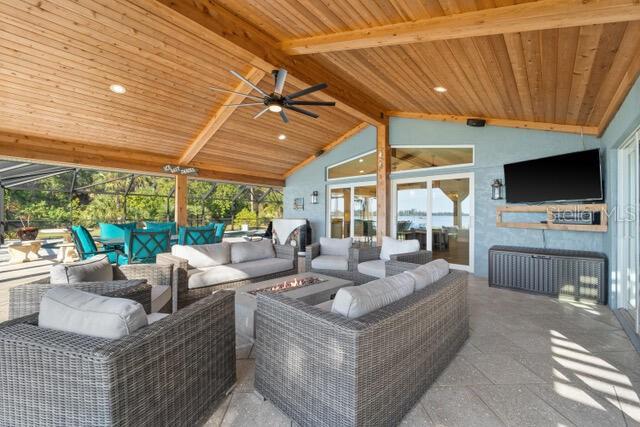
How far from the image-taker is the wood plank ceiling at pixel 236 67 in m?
2.88

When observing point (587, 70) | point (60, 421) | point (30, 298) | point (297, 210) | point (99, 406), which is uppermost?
point (587, 70)

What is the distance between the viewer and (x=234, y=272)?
402 cm

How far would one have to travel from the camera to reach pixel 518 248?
16.4 ft

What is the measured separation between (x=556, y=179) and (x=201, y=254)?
17.7 ft

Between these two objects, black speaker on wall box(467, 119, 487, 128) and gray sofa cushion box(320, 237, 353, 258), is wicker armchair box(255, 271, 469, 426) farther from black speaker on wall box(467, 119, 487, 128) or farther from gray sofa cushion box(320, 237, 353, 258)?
black speaker on wall box(467, 119, 487, 128)

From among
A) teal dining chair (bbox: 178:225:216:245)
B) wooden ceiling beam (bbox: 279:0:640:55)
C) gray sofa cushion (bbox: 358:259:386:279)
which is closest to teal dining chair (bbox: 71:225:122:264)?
teal dining chair (bbox: 178:225:216:245)

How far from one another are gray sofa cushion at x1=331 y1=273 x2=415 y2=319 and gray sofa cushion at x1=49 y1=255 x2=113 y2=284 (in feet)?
7.03

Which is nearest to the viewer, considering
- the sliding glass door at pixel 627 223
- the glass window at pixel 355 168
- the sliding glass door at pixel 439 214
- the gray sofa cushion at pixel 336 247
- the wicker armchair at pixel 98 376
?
the wicker armchair at pixel 98 376

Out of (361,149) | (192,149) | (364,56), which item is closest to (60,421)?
(364,56)

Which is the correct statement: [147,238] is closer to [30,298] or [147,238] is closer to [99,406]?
[30,298]

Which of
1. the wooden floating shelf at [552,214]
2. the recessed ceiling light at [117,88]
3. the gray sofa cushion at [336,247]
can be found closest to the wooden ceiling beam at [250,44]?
the recessed ceiling light at [117,88]

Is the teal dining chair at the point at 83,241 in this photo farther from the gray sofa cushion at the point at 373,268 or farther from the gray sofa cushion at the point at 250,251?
the gray sofa cushion at the point at 373,268

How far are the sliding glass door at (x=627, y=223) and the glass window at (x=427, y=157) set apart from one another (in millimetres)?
2465

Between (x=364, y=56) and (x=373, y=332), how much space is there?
3.70 m
